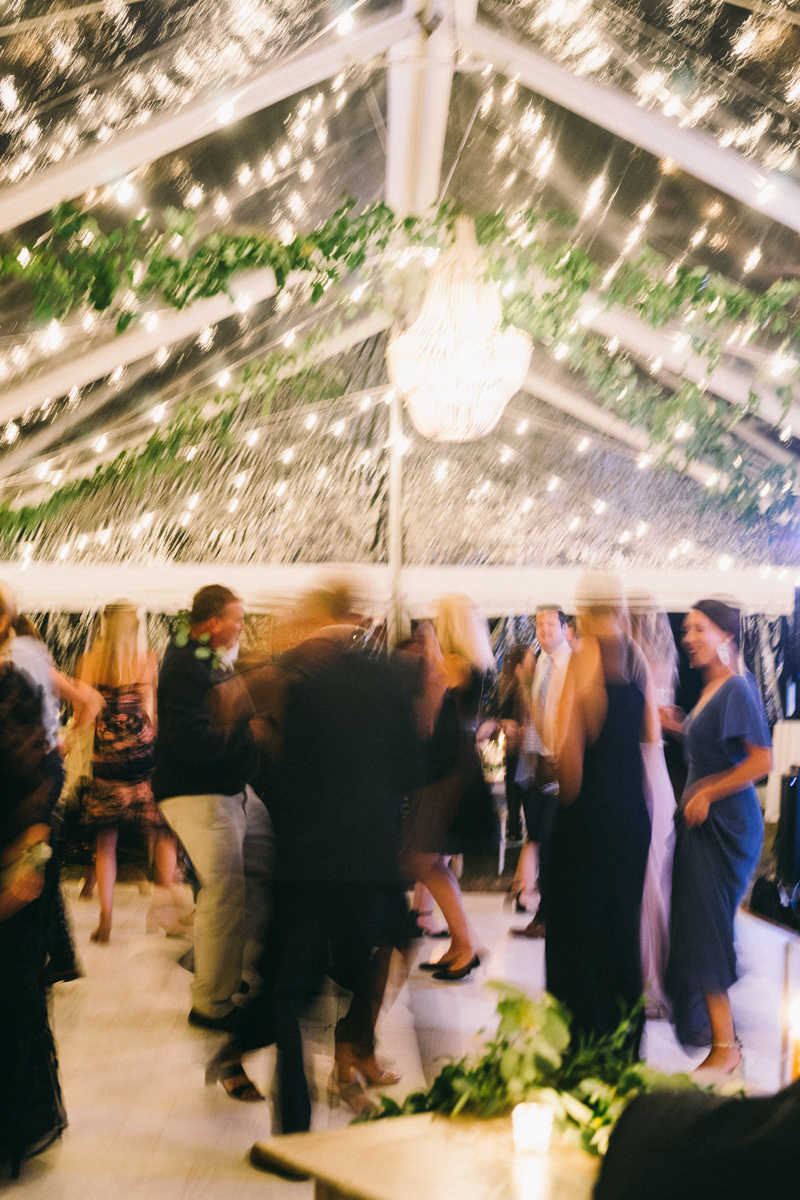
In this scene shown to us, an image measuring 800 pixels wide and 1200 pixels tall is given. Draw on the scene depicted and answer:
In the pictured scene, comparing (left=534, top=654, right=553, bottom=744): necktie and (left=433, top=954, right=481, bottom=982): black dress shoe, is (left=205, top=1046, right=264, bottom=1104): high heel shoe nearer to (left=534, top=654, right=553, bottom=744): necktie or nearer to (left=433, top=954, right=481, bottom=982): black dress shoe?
(left=433, top=954, right=481, bottom=982): black dress shoe

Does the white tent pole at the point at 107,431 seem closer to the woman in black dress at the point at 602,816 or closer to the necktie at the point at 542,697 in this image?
the necktie at the point at 542,697

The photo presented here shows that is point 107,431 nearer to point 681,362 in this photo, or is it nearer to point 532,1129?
point 681,362

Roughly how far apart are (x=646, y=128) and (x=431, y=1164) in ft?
9.81

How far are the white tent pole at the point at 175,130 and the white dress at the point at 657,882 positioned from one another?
2436 millimetres

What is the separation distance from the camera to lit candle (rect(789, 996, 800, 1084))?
164 centimetres

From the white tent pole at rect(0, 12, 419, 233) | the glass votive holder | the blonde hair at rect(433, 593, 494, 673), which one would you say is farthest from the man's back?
the white tent pole at rect(0, 12, 419, 233)

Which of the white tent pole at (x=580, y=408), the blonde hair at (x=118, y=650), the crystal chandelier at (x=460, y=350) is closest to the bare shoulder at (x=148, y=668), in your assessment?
the blonde hair at (x=118, y=650)

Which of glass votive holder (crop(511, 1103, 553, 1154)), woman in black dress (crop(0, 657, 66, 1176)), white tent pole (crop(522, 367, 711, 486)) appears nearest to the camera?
glass votive holder (crop(511, 1103, 553, 1154))

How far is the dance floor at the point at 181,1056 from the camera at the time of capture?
2371 mm

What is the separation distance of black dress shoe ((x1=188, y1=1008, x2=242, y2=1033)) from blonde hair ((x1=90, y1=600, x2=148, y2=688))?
5.83 feet

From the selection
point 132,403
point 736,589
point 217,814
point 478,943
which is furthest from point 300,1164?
point 736,589

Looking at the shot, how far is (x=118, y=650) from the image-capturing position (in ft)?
14.1

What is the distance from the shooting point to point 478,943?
4.22 meters

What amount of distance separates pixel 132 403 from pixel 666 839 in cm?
307
